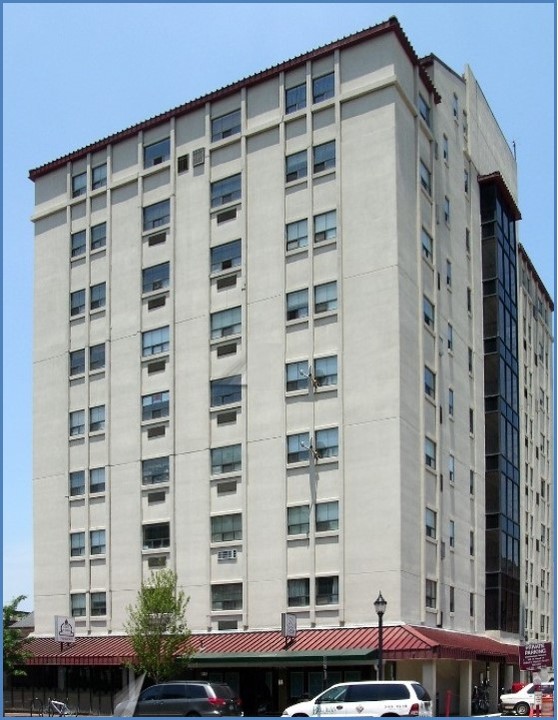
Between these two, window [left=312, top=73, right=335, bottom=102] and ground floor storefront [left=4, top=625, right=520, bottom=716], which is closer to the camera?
ground floor storefront [left=4, top=625, right=520, bottom=716]

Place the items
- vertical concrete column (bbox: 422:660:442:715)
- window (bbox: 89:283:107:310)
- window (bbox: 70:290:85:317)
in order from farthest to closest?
window (bbox: 70:290:85:317)
window (bbox: 89:283:107:310)
vertical concrete column (bbox: 422:660:442:715)

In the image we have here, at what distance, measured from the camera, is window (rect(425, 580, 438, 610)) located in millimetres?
53312

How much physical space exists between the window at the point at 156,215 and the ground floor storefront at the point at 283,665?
23.8 metres

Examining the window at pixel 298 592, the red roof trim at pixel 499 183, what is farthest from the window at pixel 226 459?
the red roof trim at pixel 499 183

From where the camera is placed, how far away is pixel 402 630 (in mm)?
48125

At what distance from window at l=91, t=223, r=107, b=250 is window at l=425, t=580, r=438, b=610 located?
28449 mm

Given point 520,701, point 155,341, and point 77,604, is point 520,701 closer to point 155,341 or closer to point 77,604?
point 77,604

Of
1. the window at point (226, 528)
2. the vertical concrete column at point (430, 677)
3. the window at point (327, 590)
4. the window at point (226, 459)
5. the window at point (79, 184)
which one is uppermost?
the window at point (79, 184)

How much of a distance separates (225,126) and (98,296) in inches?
513

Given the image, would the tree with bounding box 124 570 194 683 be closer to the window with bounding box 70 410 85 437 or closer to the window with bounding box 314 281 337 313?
the window with bounding box 70 410 85 437

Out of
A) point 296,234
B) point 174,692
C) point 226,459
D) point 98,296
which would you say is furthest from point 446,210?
point 174,692

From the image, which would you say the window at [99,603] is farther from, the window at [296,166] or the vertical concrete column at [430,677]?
the window at [296,166]

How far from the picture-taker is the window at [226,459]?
183 ft

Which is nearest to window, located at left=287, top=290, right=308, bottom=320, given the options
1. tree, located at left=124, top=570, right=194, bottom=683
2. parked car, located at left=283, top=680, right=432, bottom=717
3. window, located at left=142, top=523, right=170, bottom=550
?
window, located at left=142, top=523, right=170, bottom=550
